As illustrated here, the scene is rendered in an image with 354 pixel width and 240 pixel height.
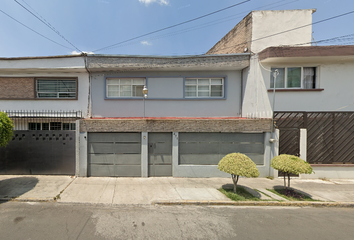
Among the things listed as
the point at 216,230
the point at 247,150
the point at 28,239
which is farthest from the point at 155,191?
the point at 247,150

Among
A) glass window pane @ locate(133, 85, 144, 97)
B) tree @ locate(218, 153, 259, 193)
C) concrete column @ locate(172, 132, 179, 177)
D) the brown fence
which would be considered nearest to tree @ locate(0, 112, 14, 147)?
glass window pane @ locate(133, 85, 144, 97)

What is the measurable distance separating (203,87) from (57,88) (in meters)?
8.64

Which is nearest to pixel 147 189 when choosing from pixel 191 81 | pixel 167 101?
pixel 167 101

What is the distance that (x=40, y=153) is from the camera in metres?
7.25

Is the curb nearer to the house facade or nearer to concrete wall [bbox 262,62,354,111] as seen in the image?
the house facade

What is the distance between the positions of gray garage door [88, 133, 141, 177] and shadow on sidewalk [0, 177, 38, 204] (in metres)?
2.16

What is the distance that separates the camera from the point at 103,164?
24.0ft

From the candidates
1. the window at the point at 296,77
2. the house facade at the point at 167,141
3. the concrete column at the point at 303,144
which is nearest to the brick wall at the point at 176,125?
the house facade at the point at 167,141

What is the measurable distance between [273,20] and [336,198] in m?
8.97

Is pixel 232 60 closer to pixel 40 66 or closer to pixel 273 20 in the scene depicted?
pixel 273 20

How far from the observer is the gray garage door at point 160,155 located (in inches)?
292

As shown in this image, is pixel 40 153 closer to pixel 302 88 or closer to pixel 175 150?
pixel 175 150

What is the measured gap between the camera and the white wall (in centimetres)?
846

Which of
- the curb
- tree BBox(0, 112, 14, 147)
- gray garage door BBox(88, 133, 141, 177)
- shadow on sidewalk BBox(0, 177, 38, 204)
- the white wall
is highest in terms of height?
the white wall
